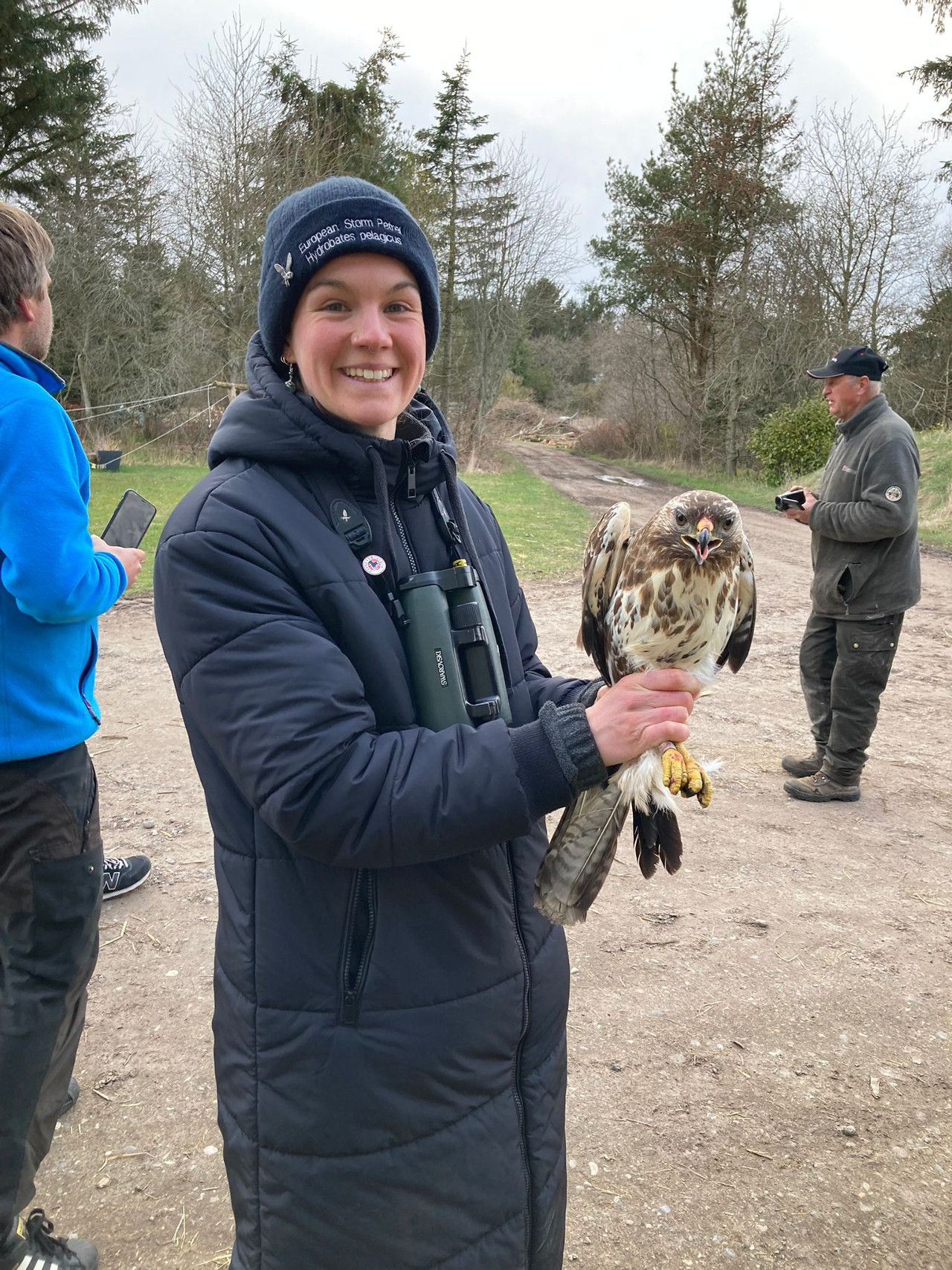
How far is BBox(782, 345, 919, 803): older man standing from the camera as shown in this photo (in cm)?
498

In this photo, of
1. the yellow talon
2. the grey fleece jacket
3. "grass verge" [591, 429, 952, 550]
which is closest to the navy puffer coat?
the yellow talon

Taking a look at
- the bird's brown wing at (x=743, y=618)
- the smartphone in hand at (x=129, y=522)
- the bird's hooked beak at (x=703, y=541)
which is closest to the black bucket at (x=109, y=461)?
the smartphone in hand at (x=129, y=522)

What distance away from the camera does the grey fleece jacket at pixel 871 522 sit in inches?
195

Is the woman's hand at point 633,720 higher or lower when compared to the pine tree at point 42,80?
lower

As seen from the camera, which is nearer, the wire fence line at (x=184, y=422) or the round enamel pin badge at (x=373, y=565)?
the round enamel pin badge at (x=373, y=565)

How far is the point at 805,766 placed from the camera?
17.7ft

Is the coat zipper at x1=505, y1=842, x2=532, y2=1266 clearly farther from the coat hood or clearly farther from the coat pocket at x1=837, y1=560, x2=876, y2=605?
the coat pocket at x1=837, y1=560, x2=876, y2=605

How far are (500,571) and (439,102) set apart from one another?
30260mm

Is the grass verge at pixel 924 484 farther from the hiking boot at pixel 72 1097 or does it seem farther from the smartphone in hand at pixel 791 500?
the hiking boot at pixel 72 1097

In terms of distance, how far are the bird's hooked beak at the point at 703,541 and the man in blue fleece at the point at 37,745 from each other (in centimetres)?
163

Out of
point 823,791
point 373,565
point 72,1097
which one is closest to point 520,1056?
point 373,565

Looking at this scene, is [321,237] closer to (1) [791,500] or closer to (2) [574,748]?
(2) [574,748]

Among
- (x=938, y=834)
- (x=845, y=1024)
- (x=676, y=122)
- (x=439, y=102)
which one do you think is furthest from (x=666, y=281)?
(x=845, y=1024)

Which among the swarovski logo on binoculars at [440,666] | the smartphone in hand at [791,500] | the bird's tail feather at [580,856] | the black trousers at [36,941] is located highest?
the smartphone in hand at [791,500]
